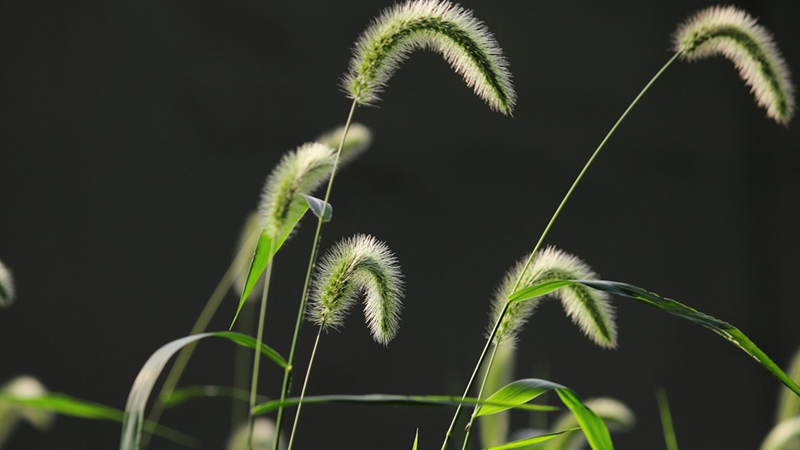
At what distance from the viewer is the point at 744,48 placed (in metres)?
0.75

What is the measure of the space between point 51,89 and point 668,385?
7.78 feet

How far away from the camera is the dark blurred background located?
2.12 meters

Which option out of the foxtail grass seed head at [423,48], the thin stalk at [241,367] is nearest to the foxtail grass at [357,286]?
the foxtail grass seed head at [423,48]

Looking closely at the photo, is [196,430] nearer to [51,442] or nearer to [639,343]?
[51,442]

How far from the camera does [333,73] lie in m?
2.55

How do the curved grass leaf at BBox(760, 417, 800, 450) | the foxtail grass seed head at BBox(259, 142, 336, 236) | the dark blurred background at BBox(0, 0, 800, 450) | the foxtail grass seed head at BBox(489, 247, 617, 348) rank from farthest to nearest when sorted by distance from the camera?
the dark blurred background at BBox(0, 0, 800, 450), the curved grass leaf at BBox(760, 417, 800, 450), the foxtail grass seed head at BBox(489, 247, 617, 348), the foxtail grass seed head at BBox(259, 142, 336, 236)

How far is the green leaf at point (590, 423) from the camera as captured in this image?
566mm

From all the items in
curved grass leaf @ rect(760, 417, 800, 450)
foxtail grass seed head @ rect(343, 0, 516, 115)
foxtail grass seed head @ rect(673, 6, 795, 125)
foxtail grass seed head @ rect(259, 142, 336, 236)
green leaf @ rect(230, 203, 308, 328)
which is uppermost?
foxtail grass seed head @ rect(673, 6, 795, 125)

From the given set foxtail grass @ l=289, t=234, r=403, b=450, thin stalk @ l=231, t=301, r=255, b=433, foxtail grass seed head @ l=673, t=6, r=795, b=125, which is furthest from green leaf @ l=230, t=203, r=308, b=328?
thin stalk @ l=231, t=301, r=255, b=433

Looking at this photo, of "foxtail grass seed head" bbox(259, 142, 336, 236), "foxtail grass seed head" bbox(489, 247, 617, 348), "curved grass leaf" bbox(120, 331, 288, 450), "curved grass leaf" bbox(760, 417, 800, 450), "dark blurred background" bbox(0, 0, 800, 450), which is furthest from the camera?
"dark blurred background" bbox(0, 0, 800, 450)

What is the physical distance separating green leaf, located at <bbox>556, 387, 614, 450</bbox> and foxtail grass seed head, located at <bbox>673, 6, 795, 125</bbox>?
1.06ft

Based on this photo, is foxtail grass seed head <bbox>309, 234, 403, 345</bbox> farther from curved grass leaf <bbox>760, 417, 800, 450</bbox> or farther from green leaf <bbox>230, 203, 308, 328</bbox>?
curved grass leaf <bbox>760, 417, 800, 450</bbox>

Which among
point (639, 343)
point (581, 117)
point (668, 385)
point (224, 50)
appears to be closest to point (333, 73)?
point (224, 50)

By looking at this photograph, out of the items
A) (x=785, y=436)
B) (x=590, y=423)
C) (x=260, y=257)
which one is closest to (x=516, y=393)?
(x=590, y=423)
